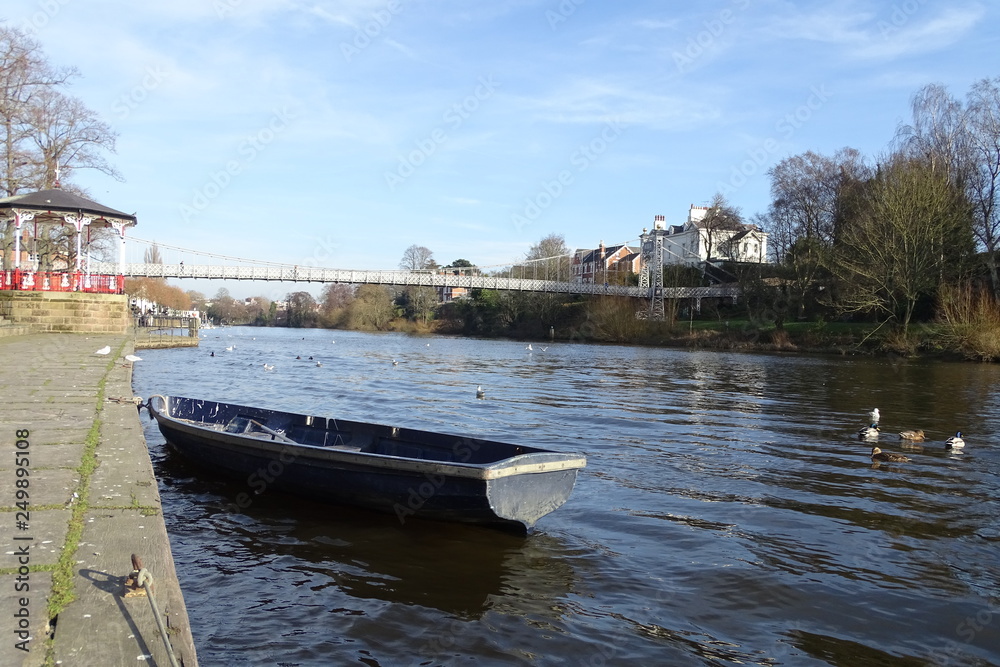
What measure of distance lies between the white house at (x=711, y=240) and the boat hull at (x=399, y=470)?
48626 millimetres

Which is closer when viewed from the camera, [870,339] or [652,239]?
[870,339]

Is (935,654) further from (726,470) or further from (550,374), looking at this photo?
(550,374)

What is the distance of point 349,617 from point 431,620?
0.55m

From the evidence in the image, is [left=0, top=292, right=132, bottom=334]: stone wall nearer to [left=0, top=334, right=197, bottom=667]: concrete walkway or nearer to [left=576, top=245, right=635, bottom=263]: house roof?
[left=0, top=334, right=197, bottom=667]: concrete walkway

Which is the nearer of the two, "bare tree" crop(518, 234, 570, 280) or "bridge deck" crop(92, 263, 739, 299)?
"bridge deck" crop(92, 263, 739, 299)

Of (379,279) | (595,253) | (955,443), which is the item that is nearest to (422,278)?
(379,279)

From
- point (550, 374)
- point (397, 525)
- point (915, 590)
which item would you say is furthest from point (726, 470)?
point (550, 374)

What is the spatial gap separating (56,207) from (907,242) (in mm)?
34389

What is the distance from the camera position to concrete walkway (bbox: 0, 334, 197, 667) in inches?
115

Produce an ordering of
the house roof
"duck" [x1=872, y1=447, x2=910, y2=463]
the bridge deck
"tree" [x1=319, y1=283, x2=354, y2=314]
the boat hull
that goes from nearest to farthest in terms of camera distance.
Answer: the boat hull → "duck" [x1=872, y1=447, x2=910, y2=463] → the bridge deck → the house roof → "tree" [x1=319, y1=283, x2=354, y2=314]

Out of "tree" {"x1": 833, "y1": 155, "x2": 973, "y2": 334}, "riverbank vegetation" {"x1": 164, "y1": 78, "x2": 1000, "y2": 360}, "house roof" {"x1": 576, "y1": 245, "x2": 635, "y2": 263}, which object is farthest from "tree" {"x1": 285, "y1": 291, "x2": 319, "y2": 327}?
"tree" {"x1": 833, "y1": 155, "x2": 973, "y2": 334}

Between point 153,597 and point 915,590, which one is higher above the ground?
point 153,597

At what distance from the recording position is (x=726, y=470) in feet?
31.4

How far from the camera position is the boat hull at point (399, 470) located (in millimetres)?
5969
